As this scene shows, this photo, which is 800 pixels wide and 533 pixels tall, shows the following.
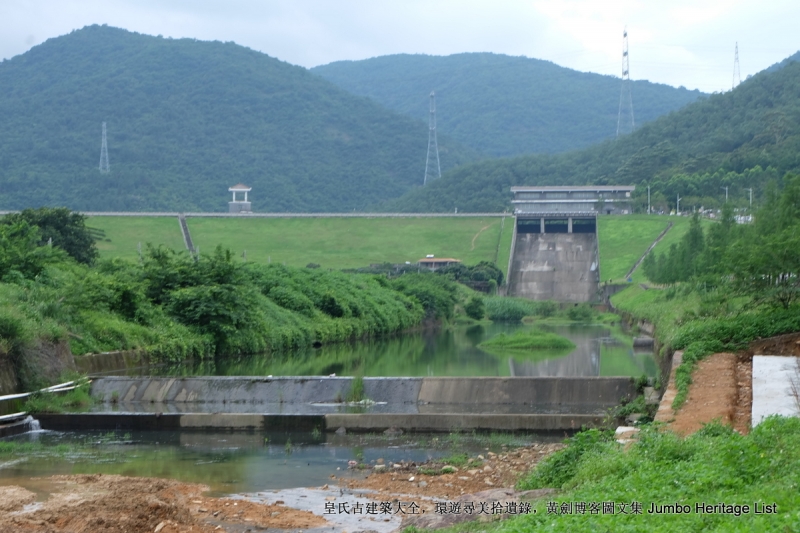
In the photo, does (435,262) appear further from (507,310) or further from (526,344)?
(526,344)

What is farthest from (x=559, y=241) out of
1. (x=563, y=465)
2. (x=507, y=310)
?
(x=563, y=465)

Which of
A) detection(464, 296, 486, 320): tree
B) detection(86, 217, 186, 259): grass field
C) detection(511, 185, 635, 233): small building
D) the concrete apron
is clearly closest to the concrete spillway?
detection(511, 185, 635, 233): small building

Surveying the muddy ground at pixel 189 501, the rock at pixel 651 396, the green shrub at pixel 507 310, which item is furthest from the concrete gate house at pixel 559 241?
the muddy ground at pixel 189 501

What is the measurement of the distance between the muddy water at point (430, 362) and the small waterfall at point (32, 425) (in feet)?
21.1

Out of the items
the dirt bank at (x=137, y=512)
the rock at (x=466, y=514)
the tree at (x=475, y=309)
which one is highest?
the rock at (x=466, y=514)

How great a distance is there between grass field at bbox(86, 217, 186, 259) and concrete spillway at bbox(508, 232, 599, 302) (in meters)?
25.3

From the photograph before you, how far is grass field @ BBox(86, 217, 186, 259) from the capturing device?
68.8 meters

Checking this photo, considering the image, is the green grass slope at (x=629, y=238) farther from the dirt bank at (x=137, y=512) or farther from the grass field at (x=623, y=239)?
the dirt bank at (x=137, y=512)

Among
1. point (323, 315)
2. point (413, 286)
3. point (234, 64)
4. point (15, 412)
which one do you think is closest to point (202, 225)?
point (413, 286)

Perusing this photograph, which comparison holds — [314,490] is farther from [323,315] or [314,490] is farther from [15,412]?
[323,315]

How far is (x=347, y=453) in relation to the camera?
13.4 metres

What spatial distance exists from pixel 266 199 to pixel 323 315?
4536 inches

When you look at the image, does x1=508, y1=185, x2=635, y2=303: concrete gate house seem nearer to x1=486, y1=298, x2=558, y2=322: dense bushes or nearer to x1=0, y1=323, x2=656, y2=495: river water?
x1=486, y1=298, x2=558, y2=322: dense bushes

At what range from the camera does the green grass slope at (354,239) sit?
72312 millimetres
